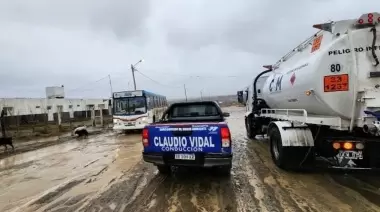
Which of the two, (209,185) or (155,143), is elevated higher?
(155,143)

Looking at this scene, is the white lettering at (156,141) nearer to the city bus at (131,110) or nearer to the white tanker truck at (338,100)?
the white tanker truck at (338,100)

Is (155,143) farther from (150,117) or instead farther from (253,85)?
(150,117)

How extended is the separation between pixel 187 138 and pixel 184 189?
41.6 inches

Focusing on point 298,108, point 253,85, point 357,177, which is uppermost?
point 253,85

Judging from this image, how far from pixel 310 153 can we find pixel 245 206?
2965 mm

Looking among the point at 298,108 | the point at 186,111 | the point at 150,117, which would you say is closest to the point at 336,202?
the point at 298,108

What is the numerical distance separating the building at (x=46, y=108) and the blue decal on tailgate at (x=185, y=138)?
19443mm

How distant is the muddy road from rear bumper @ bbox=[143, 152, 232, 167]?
48 centimetres

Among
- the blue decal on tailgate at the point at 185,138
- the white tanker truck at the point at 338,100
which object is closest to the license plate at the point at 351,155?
the white tanker truck at the point at 338,100

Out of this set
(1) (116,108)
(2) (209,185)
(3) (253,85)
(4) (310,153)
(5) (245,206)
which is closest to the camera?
(5) (245,206)

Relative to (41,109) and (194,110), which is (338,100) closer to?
(194,110)

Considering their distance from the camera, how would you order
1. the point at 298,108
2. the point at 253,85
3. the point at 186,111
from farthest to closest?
the point at 253,85 < the point at 186,111 < the point at 298,108

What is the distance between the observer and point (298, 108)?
8.80 m

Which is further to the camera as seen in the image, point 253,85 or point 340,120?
point 253,85
